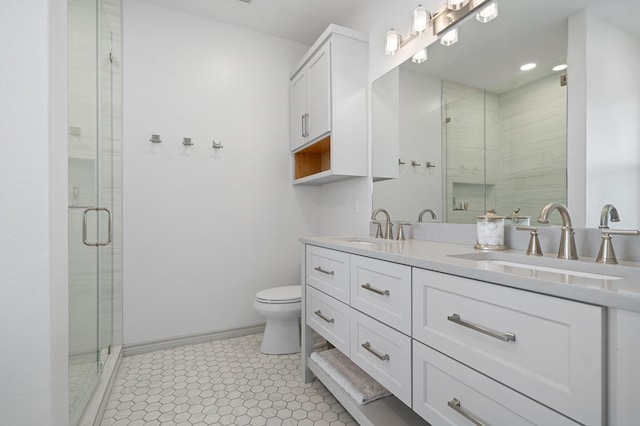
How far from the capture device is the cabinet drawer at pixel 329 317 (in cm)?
141

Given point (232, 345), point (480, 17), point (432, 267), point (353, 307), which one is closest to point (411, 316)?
point (432, 267)

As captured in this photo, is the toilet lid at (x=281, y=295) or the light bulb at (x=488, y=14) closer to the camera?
the light bulb at (x=488, y=14)

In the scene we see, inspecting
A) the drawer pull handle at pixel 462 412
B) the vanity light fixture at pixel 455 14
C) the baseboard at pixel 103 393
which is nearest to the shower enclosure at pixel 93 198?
the baseboard at pixel 103 393

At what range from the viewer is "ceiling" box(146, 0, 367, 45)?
7.44 ft

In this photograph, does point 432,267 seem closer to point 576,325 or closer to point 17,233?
point 576,325

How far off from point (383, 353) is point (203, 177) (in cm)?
191

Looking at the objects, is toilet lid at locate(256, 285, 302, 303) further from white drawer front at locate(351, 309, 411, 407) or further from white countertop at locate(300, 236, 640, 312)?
white countertop at locate(300, 236, 640, 312)

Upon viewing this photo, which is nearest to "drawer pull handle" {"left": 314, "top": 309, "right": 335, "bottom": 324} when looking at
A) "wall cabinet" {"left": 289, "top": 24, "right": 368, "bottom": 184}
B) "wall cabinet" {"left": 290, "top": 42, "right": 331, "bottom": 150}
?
"wall cabinet" {"left": 289, "top": 24, "right": 368, "bottom": 184}

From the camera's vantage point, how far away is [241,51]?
2.57 m

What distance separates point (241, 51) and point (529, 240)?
250 cm

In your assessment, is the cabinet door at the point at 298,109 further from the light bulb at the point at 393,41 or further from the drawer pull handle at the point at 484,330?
the drawer pull handle at the point at 484,330

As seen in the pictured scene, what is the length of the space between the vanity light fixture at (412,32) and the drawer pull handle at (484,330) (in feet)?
5.06

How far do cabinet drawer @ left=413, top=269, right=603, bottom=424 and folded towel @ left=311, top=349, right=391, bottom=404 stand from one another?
55cm

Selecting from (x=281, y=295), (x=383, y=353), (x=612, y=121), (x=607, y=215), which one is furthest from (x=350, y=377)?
(x=612, y=121)
